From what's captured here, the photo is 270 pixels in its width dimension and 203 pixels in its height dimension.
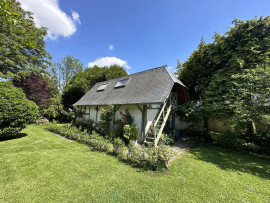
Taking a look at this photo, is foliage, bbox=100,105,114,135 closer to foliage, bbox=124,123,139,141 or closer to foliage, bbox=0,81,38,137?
foliage, bbox=124,123,139,141

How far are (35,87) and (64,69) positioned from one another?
15699 mm

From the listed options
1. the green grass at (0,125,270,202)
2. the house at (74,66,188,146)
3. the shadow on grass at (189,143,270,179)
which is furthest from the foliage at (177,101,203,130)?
the green grass at (0,125,270,202)

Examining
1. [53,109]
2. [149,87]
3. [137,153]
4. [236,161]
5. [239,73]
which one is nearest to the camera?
[137,153]

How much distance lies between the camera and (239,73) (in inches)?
310

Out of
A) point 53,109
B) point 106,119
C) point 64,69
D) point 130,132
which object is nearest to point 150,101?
point 130,132

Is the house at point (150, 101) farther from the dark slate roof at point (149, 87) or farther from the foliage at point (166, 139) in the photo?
the foliage at point (166, 139)

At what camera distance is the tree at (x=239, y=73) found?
262 inches

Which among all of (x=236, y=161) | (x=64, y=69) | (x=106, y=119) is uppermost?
(x=64, y=69)

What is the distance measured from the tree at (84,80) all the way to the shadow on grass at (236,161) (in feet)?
59.3

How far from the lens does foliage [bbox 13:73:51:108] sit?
1412 centimetres

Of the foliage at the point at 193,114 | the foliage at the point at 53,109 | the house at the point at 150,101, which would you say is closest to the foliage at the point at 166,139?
the house at the point at 150,101

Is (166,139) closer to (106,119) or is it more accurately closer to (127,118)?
(127,118)

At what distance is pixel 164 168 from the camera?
500 centimetres

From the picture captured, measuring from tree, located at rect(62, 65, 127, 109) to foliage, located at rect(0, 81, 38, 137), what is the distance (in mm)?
11143
